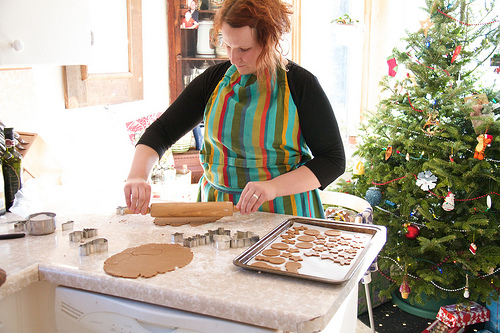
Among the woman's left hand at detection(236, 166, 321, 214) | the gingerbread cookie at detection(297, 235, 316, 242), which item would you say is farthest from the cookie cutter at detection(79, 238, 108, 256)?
the gingerbread cookie at detection(297, 235, 316, 242)

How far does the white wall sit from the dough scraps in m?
0.46

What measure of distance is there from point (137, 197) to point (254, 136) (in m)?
0.44

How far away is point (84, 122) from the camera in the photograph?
2592 mm

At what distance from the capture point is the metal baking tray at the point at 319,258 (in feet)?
3.43

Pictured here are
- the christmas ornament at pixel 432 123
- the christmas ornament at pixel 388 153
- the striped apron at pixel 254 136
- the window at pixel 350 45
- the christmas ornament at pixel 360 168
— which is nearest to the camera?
the striped apron at pixel 254 136

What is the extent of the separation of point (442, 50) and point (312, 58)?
1.90 metres

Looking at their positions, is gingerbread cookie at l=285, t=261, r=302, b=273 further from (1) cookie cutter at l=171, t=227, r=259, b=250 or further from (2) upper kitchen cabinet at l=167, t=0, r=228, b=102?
(2) upper kitchen cabinet at l=167, t=0, r=228, b=102

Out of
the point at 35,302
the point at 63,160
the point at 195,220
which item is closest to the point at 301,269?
the point at 195,220

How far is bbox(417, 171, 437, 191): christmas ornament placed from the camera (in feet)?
8.25

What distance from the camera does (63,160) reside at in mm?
2387

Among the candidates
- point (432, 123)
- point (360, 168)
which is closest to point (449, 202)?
point (432, 123)

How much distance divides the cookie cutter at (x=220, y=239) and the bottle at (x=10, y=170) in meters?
0.70

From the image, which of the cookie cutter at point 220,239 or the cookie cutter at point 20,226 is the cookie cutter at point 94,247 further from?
the cookie cutter at point 20,226

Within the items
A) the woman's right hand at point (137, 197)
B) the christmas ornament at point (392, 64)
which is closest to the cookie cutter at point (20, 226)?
the woman's right hand at point (137, 197)
